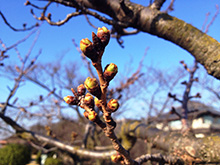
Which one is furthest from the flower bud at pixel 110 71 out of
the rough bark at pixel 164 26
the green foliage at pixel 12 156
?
the green foliage at pixel 12 156

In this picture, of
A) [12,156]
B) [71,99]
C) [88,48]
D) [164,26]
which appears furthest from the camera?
[12,156]

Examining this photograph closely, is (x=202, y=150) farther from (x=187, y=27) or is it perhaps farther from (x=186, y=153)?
(x=187, y=27)

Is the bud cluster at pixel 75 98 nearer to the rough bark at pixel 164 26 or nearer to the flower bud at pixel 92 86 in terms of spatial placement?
the flower bud at pixel 92 86

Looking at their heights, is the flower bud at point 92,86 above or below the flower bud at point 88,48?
Result: below

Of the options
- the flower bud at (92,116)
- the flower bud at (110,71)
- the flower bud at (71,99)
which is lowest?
the flower bud at (92,116)

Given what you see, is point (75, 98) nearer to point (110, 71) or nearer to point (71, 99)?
point (71, 99)

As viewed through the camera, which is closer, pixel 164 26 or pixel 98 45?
pixel 98 45

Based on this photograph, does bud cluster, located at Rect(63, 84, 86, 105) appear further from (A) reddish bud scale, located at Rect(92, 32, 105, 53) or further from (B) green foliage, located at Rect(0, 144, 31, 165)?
(B) green foliage, located at Rect(0, 144, 31, 165)

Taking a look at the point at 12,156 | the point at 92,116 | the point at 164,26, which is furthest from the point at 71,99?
the point at 12,156

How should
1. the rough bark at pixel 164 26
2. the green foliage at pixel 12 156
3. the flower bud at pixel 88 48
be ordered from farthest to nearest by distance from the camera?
1. the green foliage at pixel 12 156
2. the rough bark at pixel 164 26
3. the flower bud at pixel 88 48
